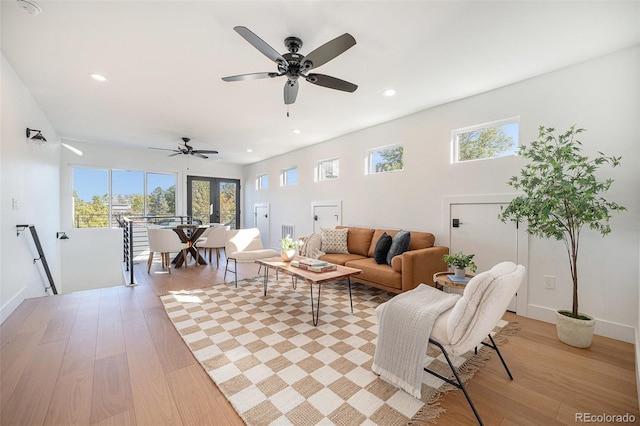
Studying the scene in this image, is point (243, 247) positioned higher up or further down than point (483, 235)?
further down

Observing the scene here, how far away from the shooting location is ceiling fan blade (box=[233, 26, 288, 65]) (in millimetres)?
1649

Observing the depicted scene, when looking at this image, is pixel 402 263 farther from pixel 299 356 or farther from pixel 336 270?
pixel 299 356

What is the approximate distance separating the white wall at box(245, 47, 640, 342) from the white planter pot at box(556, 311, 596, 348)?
0.44 m

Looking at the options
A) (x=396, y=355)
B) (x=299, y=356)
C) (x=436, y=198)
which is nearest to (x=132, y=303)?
(x=299, y=356)

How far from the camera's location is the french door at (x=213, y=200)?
751 centimetres

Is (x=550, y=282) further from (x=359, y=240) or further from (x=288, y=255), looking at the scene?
(x=288, y=255)

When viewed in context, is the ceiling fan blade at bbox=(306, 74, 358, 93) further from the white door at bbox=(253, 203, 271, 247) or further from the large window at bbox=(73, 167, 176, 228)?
the large window at bbox=(73, 167, 176, 228)

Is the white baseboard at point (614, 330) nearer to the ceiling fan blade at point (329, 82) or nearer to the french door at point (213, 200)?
the ceiling fan blade at point (329, 82)

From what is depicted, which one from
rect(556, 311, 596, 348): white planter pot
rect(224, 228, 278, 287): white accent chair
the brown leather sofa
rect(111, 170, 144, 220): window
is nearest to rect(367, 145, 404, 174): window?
the brown leather sofa

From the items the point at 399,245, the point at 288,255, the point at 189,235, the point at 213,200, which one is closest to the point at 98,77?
the point at 288,255

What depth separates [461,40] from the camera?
2.18 m

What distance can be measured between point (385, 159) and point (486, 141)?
1.52 metres

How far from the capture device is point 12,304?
8.91ft

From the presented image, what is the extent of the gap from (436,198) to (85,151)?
7506 millimetres
